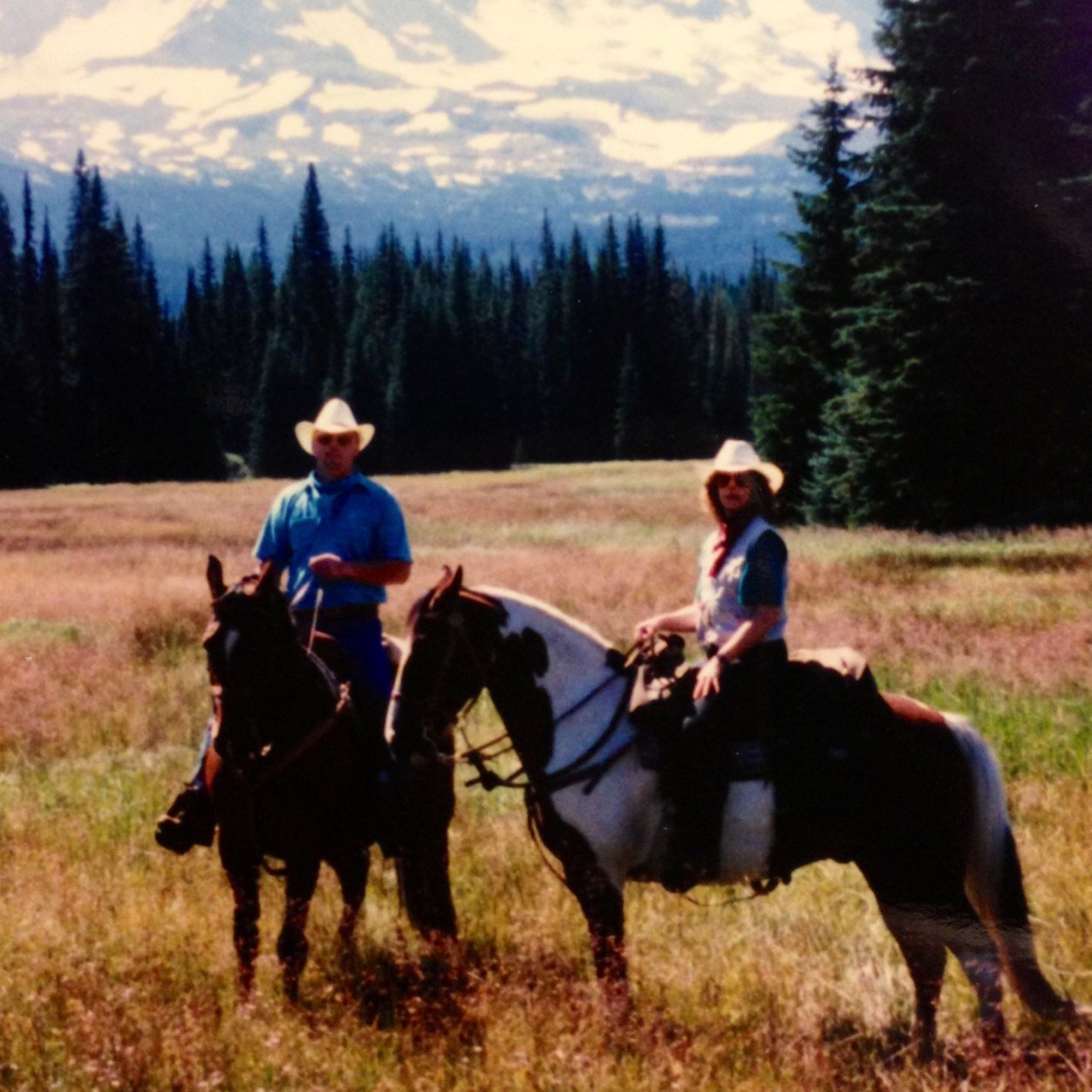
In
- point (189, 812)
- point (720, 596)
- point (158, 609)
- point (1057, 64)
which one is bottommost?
point (158, 609)

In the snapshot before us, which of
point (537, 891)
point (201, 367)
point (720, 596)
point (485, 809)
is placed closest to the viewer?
point (720, 596)

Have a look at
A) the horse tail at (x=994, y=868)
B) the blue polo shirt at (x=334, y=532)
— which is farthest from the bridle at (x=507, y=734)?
the horse tail at (x=994, y=868)

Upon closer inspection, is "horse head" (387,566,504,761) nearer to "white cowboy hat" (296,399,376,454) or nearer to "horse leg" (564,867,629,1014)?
"horse leg" (564,867,629,1014)

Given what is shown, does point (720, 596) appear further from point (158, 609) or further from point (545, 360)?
point (545, 360)

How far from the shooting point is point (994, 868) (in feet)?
15.8

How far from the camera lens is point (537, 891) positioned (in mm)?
6621

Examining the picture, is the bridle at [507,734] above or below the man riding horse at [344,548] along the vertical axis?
below

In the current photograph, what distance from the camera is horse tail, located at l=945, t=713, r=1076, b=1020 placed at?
4.73 m

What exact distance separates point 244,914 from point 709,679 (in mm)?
2477

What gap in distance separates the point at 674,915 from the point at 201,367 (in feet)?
331

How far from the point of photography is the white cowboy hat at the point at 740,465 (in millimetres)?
4898

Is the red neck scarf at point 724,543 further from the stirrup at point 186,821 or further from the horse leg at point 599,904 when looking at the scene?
the stirrup at point 186,821

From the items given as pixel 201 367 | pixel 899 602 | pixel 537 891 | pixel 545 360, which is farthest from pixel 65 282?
pixel 537 891

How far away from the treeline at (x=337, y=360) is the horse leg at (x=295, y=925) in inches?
2638
